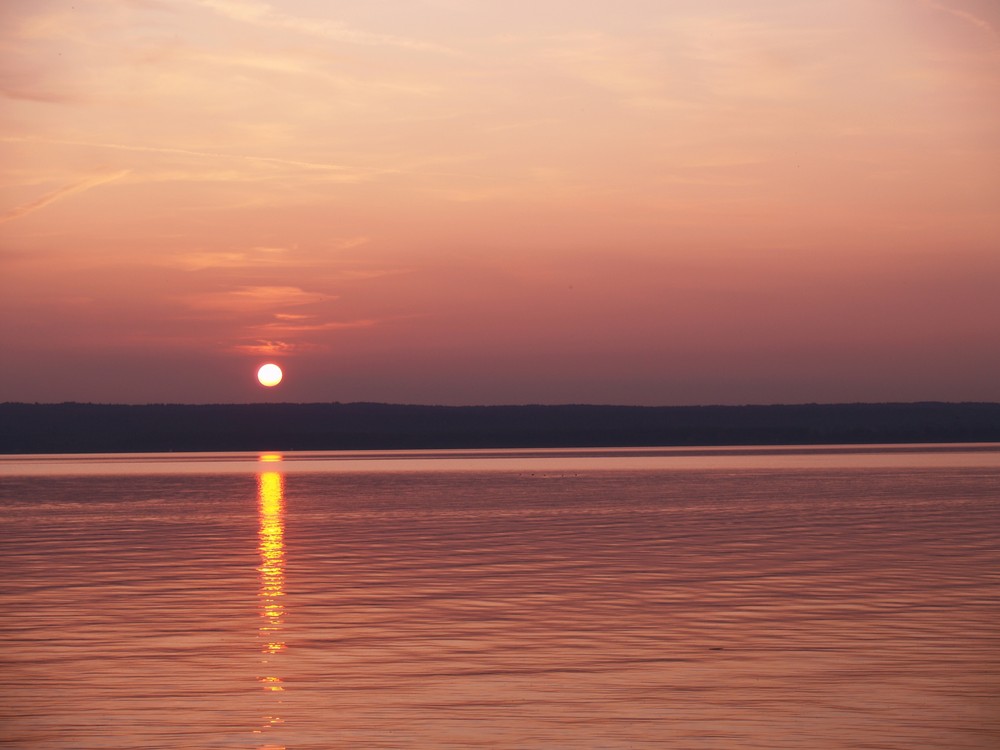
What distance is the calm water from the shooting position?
1283 cm

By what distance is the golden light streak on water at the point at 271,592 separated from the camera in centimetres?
1512

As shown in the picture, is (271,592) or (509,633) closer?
(509,633)

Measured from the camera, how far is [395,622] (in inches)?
758

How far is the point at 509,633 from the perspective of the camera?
18125 mm

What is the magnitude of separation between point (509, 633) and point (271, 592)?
20.7 feet

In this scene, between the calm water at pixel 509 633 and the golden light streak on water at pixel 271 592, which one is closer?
the calm water at pixel 509 633

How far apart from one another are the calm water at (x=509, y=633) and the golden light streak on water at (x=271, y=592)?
84 millimetres

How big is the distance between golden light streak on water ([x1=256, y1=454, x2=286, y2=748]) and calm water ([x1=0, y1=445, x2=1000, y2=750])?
8cm

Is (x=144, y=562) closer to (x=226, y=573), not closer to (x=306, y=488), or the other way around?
(x=226, y=573)

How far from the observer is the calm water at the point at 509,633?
12828 millimetres

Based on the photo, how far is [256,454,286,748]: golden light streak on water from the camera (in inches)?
595

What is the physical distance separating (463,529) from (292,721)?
77.5 feet

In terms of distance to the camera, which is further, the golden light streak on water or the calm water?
the golden light streak on water

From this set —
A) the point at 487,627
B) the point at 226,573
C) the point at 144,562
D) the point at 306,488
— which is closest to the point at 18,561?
the point at 144,562
